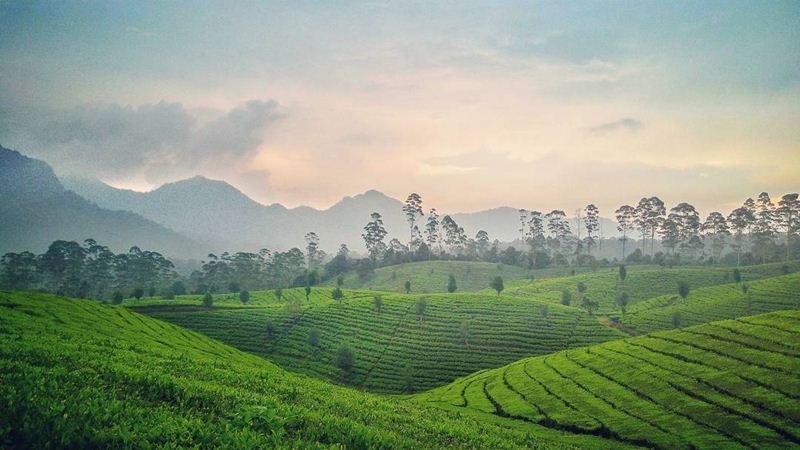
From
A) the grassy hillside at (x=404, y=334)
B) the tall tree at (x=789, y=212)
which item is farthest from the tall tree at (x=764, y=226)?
the grassy hillside at (x=404, y=334)

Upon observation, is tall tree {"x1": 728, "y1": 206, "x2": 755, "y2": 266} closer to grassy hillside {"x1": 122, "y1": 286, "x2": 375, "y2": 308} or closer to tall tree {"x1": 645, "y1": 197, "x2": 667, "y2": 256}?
tall tree {"x1": 645, "y1": 197, "x2": 667, "y2": 256}

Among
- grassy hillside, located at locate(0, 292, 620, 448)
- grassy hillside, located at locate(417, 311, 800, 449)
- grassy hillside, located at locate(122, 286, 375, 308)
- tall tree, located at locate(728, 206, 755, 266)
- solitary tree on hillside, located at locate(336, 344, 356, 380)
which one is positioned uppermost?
tall tree, located at locate(728, 206, 755, 266)

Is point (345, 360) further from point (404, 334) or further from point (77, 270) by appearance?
point (77, 270)

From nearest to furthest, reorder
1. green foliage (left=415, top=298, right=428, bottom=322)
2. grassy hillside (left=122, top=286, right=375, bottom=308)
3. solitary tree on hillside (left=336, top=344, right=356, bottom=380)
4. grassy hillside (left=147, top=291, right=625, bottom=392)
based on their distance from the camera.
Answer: solitary tree on hillside (left=336, top=344, right=356, bottom=380), grassy hillside (left=147, top=291, right=625, bottom=392), green foliage (left=415, top=298, right=428, bottom=322), grassy hillside (left=122, top=286, right=375, bottom=308)

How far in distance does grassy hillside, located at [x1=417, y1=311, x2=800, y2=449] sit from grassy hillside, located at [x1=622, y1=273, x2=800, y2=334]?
132 feet

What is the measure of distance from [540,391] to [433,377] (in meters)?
30.7

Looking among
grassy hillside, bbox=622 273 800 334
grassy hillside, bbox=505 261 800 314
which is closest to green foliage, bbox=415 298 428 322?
grassy hillside, bbox=505 261 800 314

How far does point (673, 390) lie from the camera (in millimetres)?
42000

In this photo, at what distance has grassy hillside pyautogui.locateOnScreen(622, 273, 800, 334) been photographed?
9075cm

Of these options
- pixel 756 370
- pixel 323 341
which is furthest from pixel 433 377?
pixel 756 370

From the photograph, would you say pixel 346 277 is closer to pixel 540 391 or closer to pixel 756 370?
pixel 540 391

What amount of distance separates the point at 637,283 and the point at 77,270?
634 feet

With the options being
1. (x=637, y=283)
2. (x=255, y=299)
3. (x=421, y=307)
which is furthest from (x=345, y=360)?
(x=637, y=283)

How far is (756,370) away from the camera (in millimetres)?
41188
